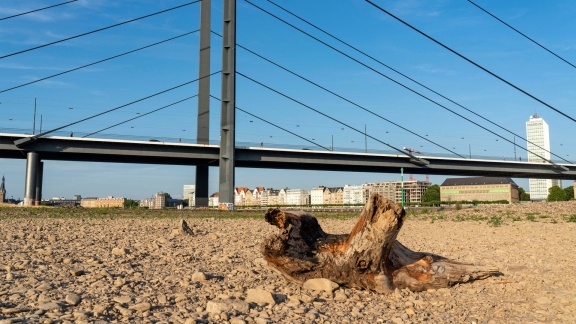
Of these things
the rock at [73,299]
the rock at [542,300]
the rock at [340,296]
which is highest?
the rock at [73,299]

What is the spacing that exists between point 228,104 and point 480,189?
147609mm

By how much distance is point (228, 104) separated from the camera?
127 feet

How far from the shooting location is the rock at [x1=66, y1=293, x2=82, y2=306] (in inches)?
208

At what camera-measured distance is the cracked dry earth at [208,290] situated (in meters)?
5.32

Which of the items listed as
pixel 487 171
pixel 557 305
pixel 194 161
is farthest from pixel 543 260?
pixel 487 171

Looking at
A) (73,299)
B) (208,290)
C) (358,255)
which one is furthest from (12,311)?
(358,255)

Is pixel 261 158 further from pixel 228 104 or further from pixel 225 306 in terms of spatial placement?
pixel 225 306

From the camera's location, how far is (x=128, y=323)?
486 cm

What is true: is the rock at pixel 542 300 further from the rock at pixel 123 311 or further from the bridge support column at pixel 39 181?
the bridge support column at pixel 39 181

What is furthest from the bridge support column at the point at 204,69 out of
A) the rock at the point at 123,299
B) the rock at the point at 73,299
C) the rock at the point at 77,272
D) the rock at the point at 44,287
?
the rock at the point at 73,299

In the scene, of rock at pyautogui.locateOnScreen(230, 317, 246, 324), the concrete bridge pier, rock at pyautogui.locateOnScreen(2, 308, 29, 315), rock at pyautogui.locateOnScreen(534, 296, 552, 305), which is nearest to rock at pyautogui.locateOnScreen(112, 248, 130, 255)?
rock at pyautogui.locateOnScreen(2, 308, 29, 315)

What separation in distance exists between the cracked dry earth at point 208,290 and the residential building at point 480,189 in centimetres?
16114

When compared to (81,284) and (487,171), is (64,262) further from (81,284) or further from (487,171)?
(487,171)

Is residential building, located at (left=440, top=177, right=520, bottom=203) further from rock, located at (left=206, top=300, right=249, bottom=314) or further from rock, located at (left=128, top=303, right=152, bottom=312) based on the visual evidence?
rock, located at (left=128, top=303, right=152, bottom=312)
